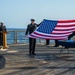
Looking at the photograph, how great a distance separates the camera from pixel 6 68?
11.8 meters

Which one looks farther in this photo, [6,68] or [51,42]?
[51,42]

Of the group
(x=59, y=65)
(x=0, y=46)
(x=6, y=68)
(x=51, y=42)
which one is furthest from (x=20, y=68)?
(x=51, y=42)

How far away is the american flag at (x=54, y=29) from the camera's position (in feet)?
51.0

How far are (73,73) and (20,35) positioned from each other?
15798 millimetres

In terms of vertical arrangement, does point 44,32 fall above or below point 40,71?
above

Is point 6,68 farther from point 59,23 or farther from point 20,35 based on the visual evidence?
point 20,35

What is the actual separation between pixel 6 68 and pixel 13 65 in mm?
812

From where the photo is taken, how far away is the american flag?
15.5m

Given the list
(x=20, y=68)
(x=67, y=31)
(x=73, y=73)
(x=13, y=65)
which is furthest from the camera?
(x=67, y=31)

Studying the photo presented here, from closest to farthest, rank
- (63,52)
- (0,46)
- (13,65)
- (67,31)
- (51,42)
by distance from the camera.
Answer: (13,65)
(67,31)
(63,52)
(0,46)
(51,42)

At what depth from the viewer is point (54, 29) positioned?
15.9 meters

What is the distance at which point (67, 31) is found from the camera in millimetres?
15664

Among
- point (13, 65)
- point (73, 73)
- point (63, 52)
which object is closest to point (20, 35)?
point (63, 52)

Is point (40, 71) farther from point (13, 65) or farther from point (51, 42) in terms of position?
point (51, 42)
